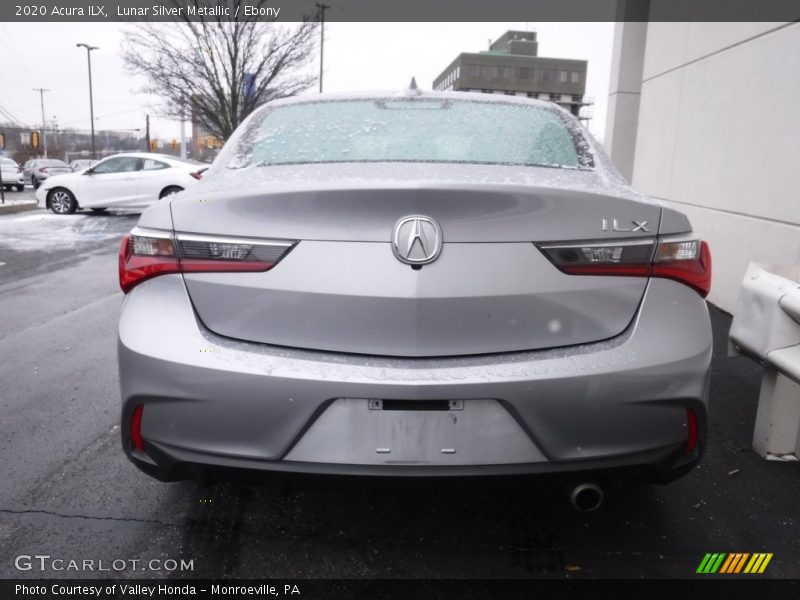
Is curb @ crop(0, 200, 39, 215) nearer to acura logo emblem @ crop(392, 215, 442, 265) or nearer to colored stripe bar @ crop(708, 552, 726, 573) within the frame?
acura logo emblem @ crop(392, 215, 442, 265)

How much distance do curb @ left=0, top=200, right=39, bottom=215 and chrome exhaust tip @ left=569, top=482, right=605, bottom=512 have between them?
767 inches

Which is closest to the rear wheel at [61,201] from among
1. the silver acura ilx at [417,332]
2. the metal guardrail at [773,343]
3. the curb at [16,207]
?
the curb at [16,207]

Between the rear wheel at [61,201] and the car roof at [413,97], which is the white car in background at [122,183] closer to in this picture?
the rear wheel at [61,201]

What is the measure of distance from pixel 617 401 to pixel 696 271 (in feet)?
1.67

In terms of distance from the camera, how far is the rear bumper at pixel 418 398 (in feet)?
6.05

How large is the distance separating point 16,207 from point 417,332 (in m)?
20.1

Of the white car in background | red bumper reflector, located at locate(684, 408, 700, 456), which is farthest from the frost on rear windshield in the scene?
the white car in background

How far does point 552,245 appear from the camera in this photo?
1910 millimetres

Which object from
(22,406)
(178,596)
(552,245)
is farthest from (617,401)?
(22,406)

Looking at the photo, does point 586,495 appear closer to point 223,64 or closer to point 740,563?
point 740,563

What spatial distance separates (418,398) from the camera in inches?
71.6

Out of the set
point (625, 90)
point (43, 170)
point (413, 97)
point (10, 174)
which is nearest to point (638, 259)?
point (413, 97)

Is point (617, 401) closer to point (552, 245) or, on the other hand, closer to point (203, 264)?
point (552, 245)

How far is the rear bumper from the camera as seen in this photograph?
1.84m
